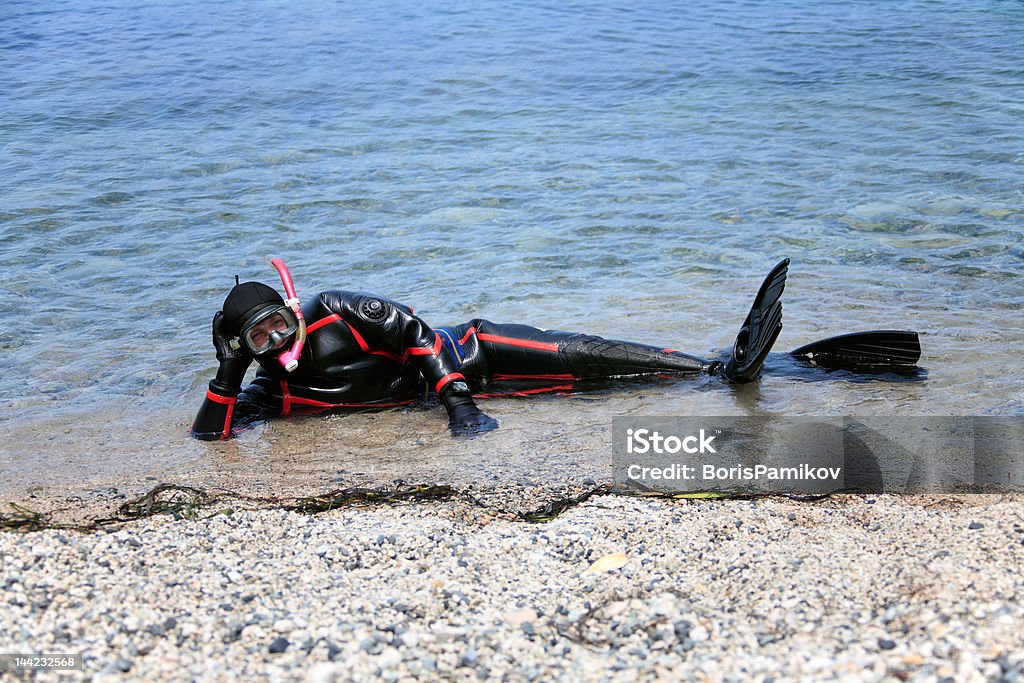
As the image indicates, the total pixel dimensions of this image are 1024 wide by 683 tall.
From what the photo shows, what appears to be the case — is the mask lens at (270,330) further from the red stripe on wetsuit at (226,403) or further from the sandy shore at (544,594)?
the sandy shore at (544,594)

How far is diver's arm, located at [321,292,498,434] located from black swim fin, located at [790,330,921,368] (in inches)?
72.5

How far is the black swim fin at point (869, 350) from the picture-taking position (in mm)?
5184

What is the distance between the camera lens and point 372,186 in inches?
383

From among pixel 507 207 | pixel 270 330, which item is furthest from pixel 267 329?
pixel 507 207

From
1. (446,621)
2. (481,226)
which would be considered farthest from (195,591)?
(481,226)

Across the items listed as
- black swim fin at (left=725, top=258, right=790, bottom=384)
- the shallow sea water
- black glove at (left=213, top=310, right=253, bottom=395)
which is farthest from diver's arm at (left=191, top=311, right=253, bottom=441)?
black swim fin at (left=725, top=258, right=790, bottom=384)

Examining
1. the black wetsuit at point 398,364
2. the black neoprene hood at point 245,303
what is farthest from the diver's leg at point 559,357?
the black neoprene hood at point 245,303

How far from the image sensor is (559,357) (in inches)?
212

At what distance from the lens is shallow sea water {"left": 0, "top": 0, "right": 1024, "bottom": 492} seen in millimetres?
5137

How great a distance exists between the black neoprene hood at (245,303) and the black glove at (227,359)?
10 cm
